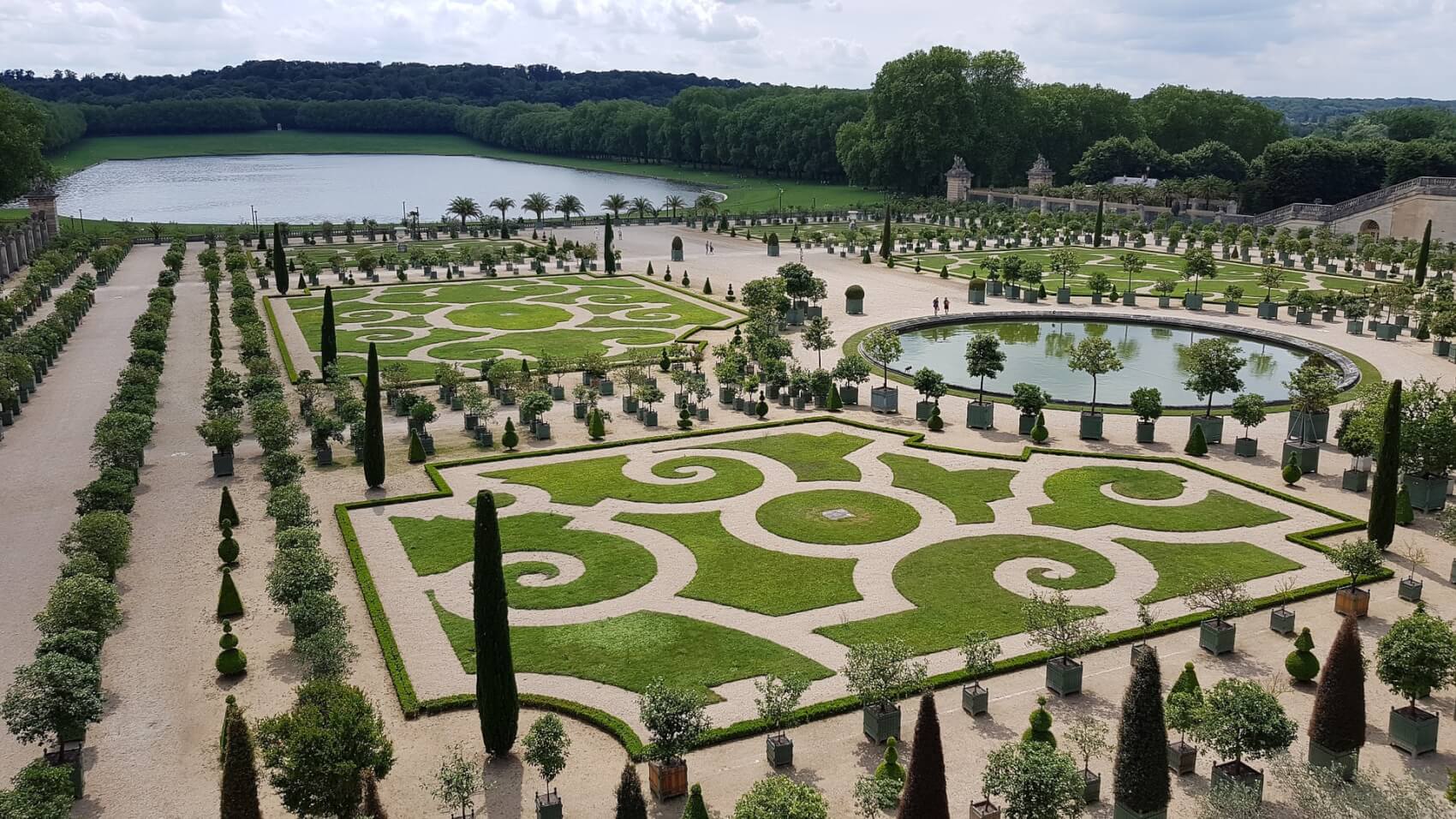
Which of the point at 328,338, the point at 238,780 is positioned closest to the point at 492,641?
the point at 238,780

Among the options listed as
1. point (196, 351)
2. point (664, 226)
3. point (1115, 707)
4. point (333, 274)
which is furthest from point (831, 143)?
point (1115, 707)

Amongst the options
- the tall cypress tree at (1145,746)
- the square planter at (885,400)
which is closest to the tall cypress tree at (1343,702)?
the tall cypress tree at (1145,746)

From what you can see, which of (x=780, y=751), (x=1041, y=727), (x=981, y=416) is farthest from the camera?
(x=981, y=416)

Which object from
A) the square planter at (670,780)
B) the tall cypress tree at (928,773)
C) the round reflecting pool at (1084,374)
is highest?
the round reflecting pool at (1084,374)

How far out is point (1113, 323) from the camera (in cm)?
6594

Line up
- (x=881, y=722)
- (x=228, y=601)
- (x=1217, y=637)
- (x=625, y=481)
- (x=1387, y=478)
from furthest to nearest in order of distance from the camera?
(x=625, y=481)
(x=1387, y=478)
(x=228, y=601)
(x=1217, y=637)
(x=881, y=722)

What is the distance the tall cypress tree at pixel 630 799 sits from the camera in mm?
17891

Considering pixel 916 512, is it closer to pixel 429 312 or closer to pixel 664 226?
pixel 429 312

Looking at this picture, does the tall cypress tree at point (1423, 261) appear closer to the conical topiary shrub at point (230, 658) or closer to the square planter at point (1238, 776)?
the square planter at point (1238, 776)

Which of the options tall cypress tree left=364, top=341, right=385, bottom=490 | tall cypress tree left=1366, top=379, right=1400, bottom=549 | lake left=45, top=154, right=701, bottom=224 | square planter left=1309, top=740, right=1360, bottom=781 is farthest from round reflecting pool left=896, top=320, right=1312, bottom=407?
lake left=45, top=154, right=701, bottom=224

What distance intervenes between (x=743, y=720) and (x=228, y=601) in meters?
13.6

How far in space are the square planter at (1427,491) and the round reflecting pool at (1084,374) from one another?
12.3 metres

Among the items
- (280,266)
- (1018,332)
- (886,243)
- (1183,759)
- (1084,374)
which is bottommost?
(1183,759)

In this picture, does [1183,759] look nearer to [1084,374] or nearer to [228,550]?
[228,550]
